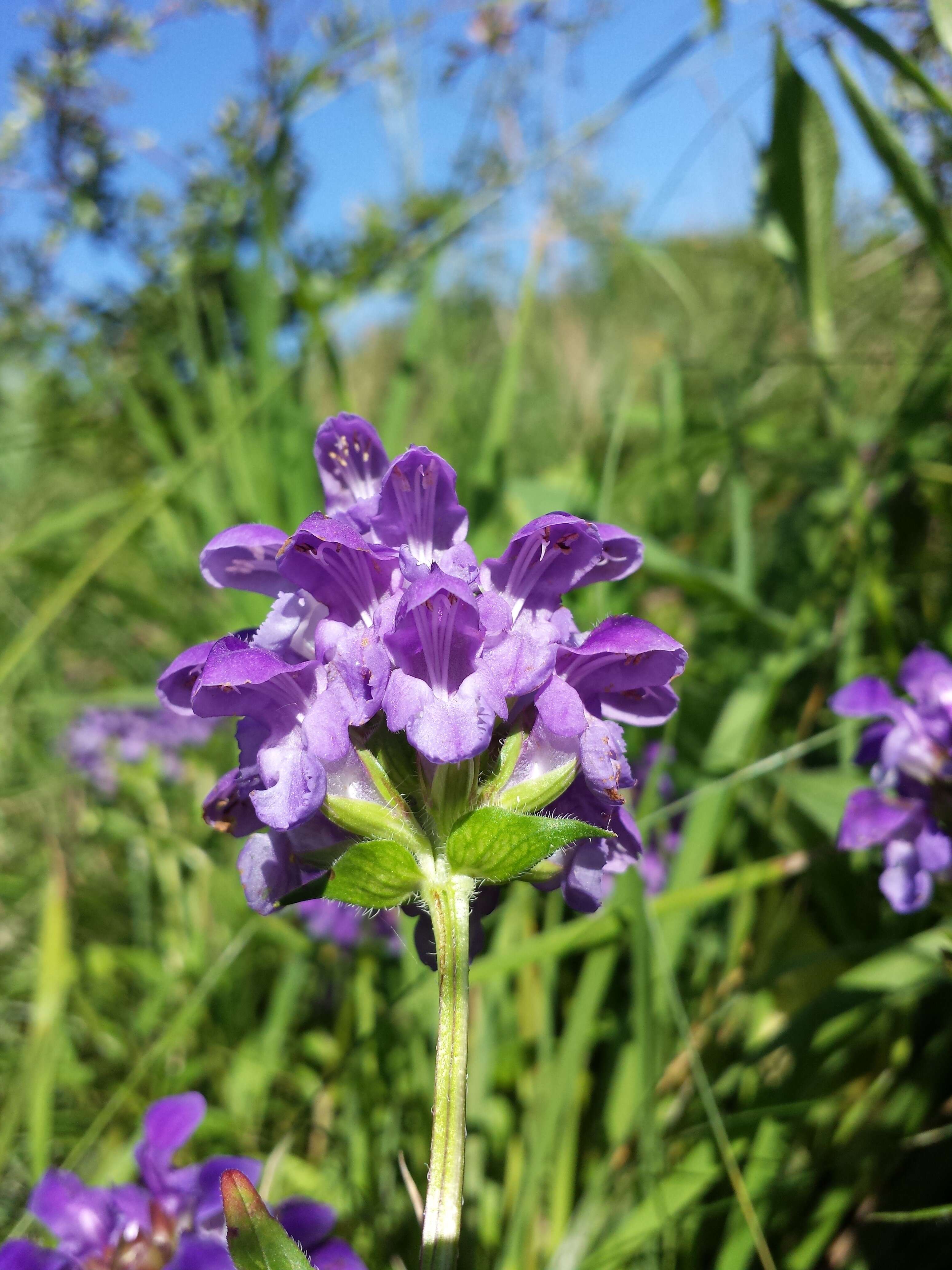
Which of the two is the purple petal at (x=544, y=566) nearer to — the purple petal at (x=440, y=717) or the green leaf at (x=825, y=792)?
the purple petal at (x=440, y=717)

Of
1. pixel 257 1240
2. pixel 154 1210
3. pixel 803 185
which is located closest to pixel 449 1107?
pixel 257 1240

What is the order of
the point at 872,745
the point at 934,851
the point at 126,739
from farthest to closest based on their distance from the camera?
the point at 126,739, the point at 872,745, the point at 934,851

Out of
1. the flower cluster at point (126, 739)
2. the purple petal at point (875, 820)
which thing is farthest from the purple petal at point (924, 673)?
the flower cluster at point (126, 739)

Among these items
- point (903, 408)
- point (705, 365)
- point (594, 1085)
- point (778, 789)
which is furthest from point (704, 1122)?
point (705, 365)

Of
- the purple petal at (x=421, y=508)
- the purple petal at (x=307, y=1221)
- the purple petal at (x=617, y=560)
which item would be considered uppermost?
the purple petal at (x=421, y=508)

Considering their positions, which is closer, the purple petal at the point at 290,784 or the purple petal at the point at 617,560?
the purple petal at the point at 290,784

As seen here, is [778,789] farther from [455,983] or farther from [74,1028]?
[74,1028]

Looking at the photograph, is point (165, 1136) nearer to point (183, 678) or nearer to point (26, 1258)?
point (26, 1258)

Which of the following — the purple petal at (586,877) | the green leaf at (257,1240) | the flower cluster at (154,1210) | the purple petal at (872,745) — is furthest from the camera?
the purple petal at (872,745)
